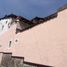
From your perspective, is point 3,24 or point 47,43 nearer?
point 47,43

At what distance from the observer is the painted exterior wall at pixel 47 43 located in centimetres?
933

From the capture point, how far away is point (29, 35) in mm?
13531

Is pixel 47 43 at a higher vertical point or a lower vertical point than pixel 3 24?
lower

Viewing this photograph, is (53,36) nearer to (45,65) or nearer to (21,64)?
(45,65)

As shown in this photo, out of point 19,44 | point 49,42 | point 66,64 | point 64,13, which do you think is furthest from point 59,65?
point 19,44

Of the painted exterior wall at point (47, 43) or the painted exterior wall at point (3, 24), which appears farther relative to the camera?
the painted exterior wall at point (3, 24)

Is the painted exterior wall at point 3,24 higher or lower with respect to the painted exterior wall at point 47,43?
higher

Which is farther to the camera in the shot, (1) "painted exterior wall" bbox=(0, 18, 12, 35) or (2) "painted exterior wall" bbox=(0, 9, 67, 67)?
(1) "painted exterior wall" bbox=(0, 18, 12, 35)

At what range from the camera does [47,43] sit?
10.6 meters

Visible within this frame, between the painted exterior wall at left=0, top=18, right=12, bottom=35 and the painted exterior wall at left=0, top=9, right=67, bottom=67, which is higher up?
the painted exterior wall at left=0, top=18, right=12, bottom=35

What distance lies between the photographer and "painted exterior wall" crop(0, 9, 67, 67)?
9327 millimetres

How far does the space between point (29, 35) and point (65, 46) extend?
4851 millimetres

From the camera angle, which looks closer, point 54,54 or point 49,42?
point 54,54

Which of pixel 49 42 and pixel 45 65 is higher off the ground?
pixel 49 42
